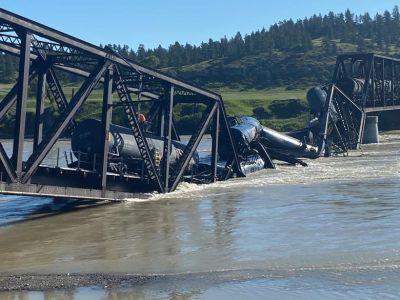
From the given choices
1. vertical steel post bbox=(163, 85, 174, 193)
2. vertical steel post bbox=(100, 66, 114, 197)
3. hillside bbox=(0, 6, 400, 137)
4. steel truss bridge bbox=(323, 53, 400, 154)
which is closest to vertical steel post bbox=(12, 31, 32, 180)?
vertical steel post bbox=(100, 66, 114, 197)

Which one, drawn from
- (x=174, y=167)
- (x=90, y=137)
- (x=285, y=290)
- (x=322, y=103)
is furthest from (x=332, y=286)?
(x=322, y=103)

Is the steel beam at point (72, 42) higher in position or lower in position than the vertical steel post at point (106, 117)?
A: higher

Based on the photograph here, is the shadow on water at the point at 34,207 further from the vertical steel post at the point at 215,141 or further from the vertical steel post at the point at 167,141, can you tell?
the vertical steel post at the point at 215,141

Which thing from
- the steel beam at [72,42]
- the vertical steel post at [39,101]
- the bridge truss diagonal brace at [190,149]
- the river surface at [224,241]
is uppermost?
the steel beam at [72,42]

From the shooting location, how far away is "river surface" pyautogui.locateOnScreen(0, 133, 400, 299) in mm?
12164

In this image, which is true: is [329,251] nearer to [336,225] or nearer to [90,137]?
[336,225]

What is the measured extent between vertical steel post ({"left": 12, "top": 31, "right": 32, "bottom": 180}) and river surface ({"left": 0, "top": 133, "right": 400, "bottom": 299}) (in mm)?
2090

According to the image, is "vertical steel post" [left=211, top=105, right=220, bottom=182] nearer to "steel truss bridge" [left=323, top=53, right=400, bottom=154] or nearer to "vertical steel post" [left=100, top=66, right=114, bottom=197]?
"vertical steel post" [left=100, top=66, right=114, bottom=197]

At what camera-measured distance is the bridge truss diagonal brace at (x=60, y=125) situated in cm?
2056

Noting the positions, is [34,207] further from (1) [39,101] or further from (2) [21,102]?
(2) [21,102]

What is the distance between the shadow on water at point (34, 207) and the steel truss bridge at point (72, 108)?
43.1 inches

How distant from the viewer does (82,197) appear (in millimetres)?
23156

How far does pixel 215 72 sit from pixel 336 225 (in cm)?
15110

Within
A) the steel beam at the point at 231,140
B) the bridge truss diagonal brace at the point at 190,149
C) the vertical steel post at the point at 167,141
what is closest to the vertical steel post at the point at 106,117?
the vertical steel post at the point at 167,141
